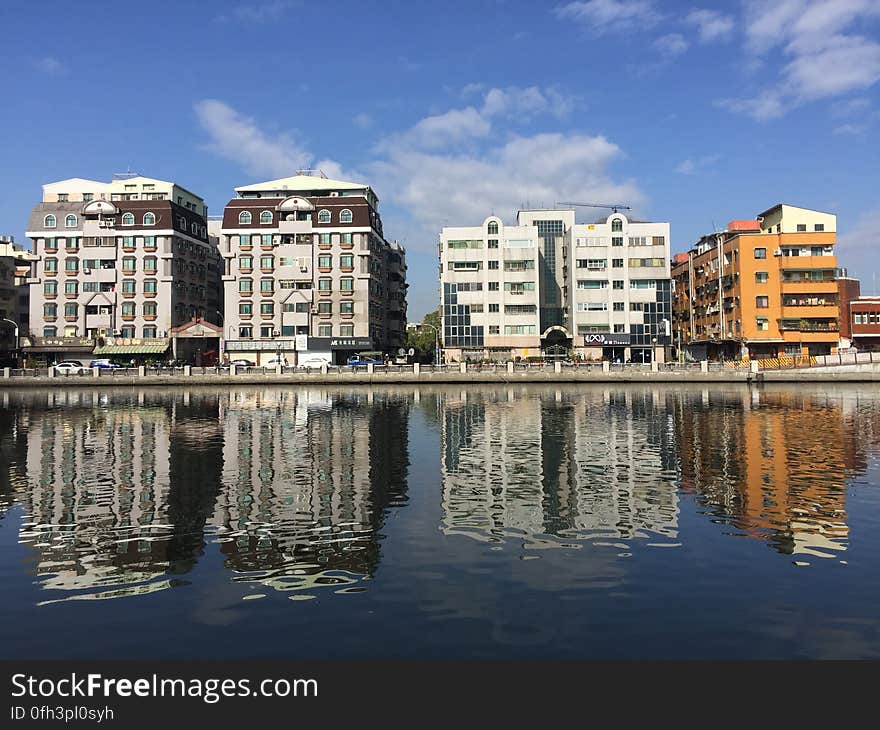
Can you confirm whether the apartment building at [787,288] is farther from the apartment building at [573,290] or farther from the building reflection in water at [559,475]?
the building reflection in water at [559,475]

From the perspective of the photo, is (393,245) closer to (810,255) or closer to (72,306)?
A: (72,306)

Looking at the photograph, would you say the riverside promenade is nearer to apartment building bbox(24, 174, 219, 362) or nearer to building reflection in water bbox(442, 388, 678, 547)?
apartment building bbox(24, 174, 219, 362)

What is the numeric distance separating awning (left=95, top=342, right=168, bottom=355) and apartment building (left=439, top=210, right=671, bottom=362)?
4799 cm

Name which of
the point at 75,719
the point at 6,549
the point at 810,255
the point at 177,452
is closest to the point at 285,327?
the point at 177,452

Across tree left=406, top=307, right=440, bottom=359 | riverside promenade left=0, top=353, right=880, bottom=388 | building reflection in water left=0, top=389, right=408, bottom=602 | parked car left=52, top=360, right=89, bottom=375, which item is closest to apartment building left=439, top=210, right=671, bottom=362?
riverside promenade left=0, top=353, right=880, bottom=388

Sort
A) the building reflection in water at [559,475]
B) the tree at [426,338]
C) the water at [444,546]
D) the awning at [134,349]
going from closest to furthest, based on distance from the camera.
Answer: the water at [444,546] < the building reflection in water at [559,475] < the awning at [134,349] < the tree at [426,338]

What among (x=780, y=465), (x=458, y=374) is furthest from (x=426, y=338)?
(x=780, y=465)

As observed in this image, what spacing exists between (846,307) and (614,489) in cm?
13541

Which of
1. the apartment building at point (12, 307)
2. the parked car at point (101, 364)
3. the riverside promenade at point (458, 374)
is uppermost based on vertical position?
the apartment building at point (12, 307)

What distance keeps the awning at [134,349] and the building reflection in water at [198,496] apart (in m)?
64.2

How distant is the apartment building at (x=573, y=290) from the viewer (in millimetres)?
114875

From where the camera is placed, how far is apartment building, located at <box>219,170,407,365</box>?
112938mm

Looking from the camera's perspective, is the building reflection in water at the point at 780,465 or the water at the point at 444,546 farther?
the building reflection in water at the point at 780,465

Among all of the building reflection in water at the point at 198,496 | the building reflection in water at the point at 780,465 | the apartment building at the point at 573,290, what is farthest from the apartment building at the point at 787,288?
the building reflection in water at the point at 198,496
